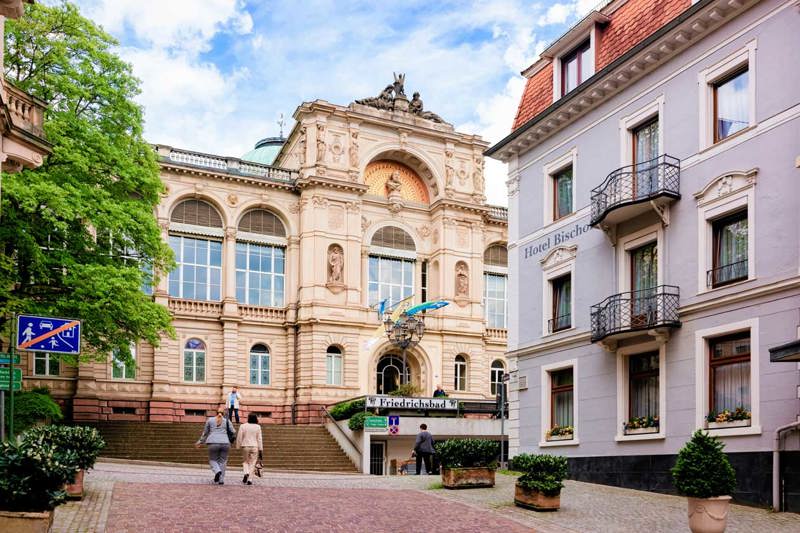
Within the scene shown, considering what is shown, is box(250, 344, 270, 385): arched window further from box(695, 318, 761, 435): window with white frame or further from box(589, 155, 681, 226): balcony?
box(695, 318, 761, 435): window with white frame

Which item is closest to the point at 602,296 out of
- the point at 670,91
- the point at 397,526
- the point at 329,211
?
the point at 670,91

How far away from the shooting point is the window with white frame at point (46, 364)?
38.2 meters

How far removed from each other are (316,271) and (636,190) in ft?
81.9

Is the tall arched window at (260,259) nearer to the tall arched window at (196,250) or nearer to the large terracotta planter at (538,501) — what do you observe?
the tall arched window at (196,250)

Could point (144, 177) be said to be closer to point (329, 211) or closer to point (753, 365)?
point (329, 211)

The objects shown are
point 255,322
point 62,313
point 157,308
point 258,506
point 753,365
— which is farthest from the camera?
point 255,322

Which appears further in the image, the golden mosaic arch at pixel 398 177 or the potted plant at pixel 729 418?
the golden mosaic arch at pixel 398 177

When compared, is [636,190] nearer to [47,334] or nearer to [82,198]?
[47,334]

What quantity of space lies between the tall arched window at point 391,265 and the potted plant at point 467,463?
26321 mm

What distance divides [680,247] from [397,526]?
9488mm

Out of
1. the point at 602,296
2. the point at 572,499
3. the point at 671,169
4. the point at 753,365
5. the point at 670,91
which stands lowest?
the point at 572,499

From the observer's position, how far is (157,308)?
27.9 m

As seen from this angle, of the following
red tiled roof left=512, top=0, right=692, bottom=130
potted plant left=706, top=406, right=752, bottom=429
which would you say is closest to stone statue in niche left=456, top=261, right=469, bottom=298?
red tiled roof left=512, top=0, right=692, bottom=130

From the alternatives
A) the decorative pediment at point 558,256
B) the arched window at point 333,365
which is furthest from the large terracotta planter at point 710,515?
the arched window at point 333,365
